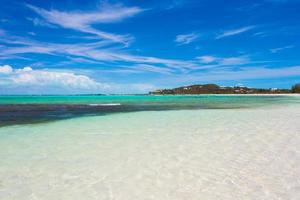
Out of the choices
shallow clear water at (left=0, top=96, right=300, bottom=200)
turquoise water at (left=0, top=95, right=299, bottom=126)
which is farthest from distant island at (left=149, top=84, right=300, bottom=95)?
shallow clear water at (left=0, top=96, right=300, bottom=200)

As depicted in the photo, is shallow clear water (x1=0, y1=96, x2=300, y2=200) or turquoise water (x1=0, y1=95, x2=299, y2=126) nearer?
shallow clear water (x1=0, y1=96, x2=300, y2=200)

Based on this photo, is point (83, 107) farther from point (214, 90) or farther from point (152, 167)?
point (214, 90)

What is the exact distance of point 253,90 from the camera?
155m

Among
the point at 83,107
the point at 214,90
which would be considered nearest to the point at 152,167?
the point at 83,107

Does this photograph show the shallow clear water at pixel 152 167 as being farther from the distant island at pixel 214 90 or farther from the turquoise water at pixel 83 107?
the distant island at pixel 214 90

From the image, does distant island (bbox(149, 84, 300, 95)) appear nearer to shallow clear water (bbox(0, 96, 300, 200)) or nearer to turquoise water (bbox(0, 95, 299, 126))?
turquoise water (bbox(0, 95, 299, 126))

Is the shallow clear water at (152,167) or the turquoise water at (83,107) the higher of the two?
the turquoise water at (83,107)

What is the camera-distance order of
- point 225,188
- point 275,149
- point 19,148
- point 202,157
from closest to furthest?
point 225,188 → point 202,157 → point 275,149 → point 19,148

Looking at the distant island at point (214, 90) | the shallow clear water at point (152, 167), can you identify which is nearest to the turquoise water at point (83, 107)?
the shallow clear water at point (152, 167)

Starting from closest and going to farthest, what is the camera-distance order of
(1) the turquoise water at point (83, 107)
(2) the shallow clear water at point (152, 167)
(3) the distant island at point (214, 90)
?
(2) the shallow clear water at point (152, 167) < (1) the turquoise water at point (83, 107) < (3) the distant island at point (214, 90)

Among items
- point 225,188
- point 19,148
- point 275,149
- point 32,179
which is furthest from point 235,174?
point 19,148

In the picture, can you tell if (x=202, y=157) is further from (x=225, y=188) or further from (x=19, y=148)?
(x=19, y=148)

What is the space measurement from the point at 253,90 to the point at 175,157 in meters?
157

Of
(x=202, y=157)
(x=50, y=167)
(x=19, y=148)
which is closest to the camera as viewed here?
(x=50, y=167)
